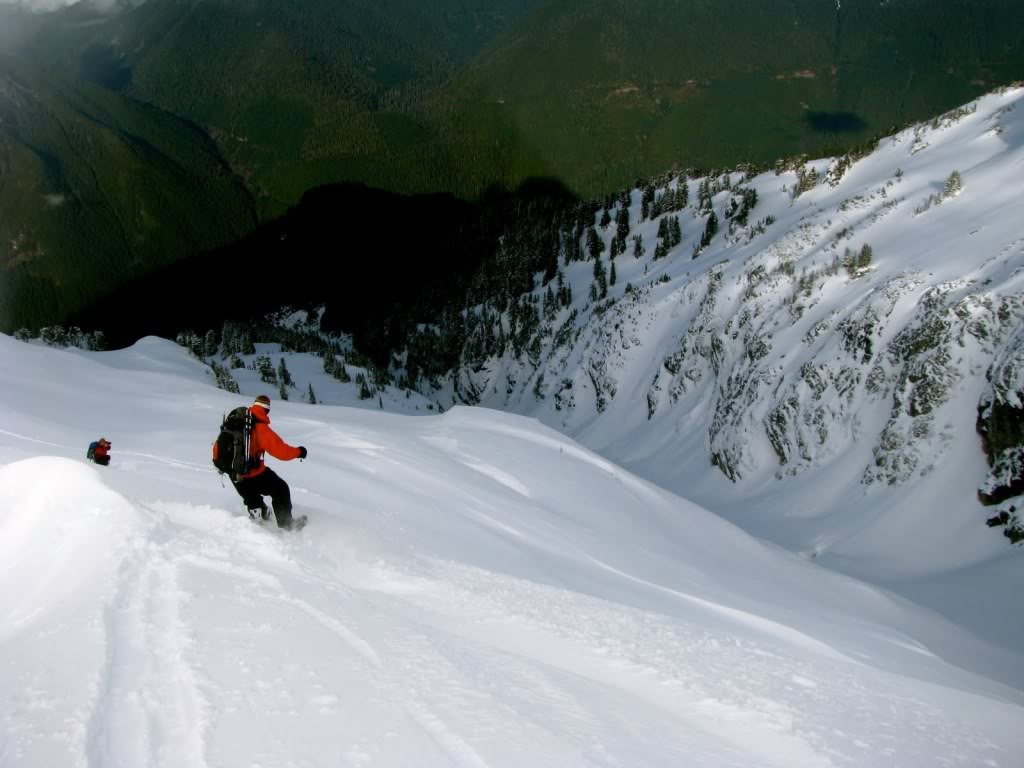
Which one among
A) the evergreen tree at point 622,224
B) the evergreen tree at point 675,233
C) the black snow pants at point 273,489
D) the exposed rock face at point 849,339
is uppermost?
the evergreen tree at point 622,224

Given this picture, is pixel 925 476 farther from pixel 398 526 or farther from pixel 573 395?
pixel 573 395

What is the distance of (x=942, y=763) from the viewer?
5359mm

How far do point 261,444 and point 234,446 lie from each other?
1.07ft

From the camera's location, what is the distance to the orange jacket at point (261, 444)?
884 centimetres

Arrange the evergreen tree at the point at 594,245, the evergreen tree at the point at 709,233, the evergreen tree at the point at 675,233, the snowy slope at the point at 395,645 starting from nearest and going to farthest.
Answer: the snowy slope at the point at 395,645, the evergreen tree at the point at 709,233, the evergreen tree at the point at 675,233, the evergreen tree at the point at 594,245

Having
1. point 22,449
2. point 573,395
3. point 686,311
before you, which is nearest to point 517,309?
point 573,395

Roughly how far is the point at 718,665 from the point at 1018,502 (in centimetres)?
2300

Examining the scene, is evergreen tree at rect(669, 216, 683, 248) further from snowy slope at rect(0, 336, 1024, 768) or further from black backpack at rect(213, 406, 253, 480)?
black backpack at rect(213, 406, 253, 480)

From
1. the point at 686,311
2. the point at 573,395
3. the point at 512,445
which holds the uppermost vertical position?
the point at 686,311

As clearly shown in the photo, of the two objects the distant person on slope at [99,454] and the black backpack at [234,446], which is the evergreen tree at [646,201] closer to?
the distant person on slope at [99,454]

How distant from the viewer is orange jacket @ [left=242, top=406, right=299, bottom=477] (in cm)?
884

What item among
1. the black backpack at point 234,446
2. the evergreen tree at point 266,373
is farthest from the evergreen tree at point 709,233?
the black backpack at point 234,446

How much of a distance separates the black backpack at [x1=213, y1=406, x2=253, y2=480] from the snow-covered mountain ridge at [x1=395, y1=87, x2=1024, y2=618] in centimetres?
2379

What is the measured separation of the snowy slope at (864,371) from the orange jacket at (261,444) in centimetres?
2000
